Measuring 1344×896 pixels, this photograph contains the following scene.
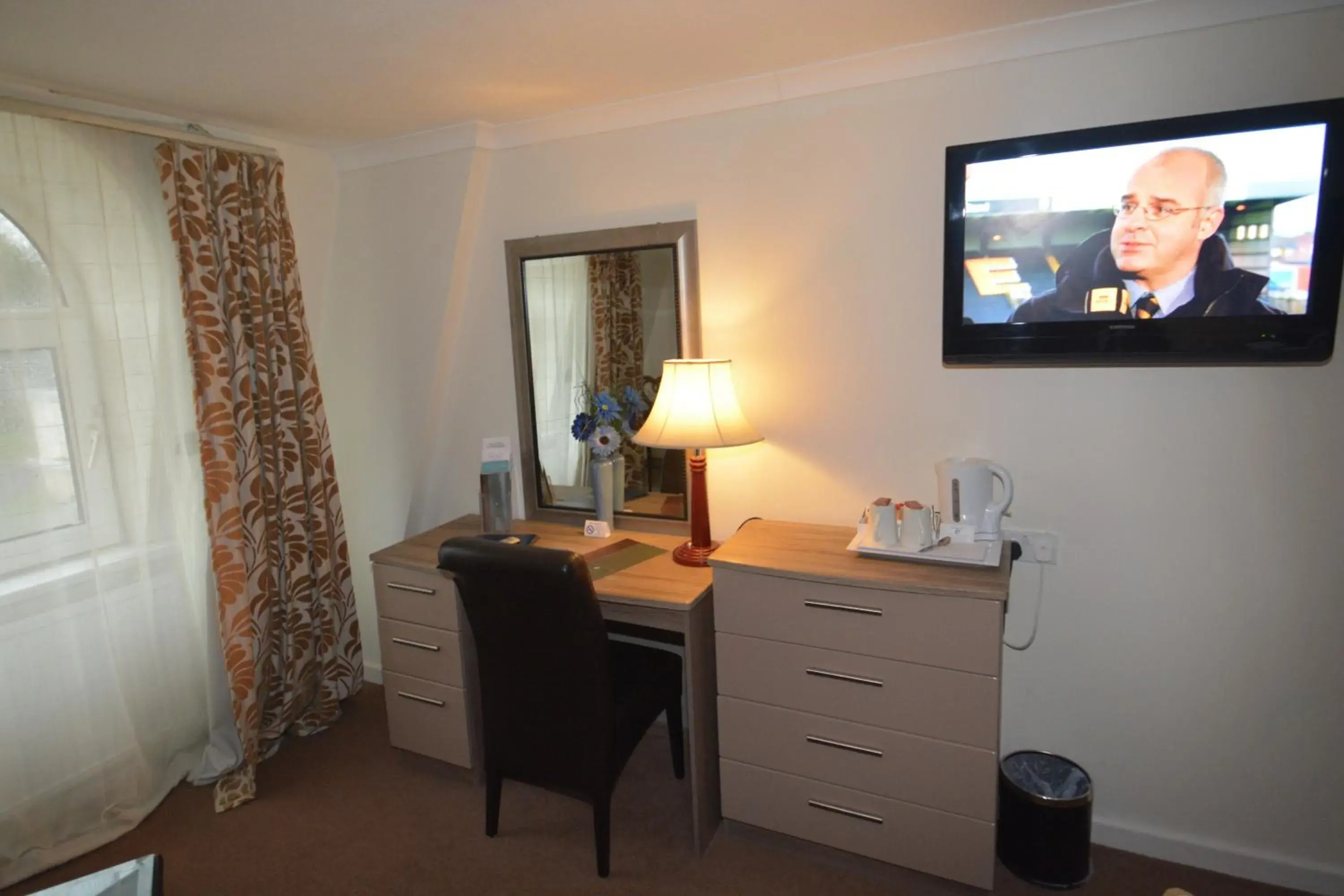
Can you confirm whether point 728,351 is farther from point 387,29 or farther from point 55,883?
point 55,883

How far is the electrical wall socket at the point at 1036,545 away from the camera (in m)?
2.10

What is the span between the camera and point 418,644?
2518mm

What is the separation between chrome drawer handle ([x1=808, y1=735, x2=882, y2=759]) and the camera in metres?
1.95

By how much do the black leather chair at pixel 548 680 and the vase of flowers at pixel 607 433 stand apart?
26.9 inches

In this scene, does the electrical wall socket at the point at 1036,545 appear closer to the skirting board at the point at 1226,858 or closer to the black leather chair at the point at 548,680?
the skirting board at the point at 1226,858

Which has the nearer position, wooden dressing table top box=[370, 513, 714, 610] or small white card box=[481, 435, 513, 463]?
wooden dressing table top box=[370, 513, 714, 610]

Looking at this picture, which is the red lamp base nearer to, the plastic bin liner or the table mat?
the table mat

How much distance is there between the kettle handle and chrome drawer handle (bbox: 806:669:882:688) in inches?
20.3

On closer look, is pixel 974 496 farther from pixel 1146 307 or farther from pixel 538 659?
pixel 538 659

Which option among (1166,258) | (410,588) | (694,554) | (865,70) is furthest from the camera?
(410,588)

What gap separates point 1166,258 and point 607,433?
5.57 feet

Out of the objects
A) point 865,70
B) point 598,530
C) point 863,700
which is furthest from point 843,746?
point 865,70

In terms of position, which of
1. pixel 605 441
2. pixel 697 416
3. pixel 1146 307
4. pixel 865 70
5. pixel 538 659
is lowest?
pixel 538 659

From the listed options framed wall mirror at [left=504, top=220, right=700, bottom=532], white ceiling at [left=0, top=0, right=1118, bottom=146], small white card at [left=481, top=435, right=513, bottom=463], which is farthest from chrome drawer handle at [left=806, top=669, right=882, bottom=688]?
white ceiling at [left=0, top=0, right=1118, bottom=146]
